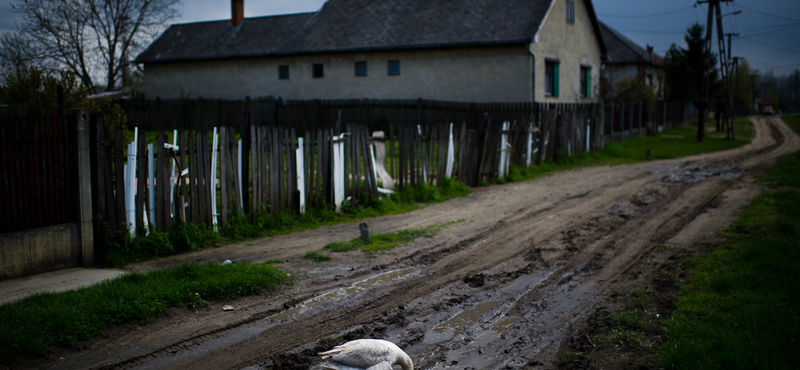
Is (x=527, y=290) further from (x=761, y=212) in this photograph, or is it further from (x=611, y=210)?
(x=761, y=212)

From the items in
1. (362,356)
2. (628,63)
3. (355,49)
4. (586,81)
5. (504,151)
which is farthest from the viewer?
(628,63)

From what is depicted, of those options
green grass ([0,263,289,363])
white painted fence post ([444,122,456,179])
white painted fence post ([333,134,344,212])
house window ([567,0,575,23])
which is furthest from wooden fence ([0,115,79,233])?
house window ([567,0,575,23])

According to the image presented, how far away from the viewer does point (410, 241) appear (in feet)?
28.4

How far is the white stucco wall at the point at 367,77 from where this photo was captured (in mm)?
23766

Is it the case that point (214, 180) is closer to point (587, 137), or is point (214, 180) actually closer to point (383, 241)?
point (383, 241)

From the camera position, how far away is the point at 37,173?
666 cm

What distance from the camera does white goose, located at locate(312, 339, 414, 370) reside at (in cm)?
382

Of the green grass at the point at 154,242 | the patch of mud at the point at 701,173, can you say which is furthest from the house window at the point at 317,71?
the green grass at the point at 154,242

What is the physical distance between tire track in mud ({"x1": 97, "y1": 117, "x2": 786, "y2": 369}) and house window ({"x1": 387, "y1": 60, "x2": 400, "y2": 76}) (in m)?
13.7

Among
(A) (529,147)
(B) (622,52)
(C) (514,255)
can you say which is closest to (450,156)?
(A) (529,147)

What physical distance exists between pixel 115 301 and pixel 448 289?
128 inches

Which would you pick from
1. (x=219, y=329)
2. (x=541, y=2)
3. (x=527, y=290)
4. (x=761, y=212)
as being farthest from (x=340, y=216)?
(x=541, y=2)

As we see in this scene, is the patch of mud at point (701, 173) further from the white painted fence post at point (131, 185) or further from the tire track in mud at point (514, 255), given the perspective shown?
the white painted fence post at point (131, 185)

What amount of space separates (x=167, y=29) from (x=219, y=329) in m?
32.2
